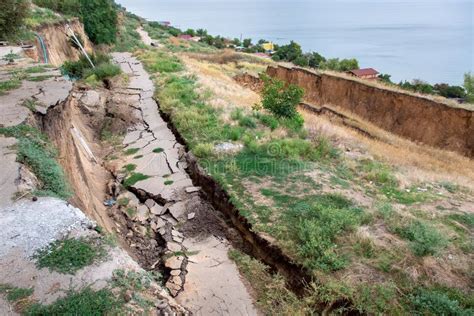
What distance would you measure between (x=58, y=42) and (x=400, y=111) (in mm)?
18619

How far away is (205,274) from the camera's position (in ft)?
19.2

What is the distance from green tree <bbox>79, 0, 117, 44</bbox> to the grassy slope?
19.4 meters

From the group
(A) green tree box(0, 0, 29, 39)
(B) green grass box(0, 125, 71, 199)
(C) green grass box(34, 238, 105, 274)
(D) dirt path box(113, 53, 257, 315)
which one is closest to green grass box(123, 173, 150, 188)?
(D) dirt path box(113, 53, 257, 315)

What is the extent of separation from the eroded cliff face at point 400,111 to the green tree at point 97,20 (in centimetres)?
1518

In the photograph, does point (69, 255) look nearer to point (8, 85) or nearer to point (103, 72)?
point (8, 85)

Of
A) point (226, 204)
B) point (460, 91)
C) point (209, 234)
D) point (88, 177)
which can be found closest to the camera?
point (209, 234)

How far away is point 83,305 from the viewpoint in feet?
10.9

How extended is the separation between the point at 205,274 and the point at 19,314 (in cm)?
307

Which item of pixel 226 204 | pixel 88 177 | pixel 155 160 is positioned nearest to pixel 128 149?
pixel 155 160

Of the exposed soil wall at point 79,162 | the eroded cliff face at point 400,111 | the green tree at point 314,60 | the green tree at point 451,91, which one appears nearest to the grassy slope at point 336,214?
the exposed soil wall at point 79,162

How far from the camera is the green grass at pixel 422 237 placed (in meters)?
5.56

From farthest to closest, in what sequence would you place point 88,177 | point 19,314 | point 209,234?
1. point 88,177
2. point 209,234
3. point 19,314

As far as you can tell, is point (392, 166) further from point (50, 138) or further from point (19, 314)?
point (19, 314)

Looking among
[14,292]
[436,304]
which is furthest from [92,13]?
[436,304]
